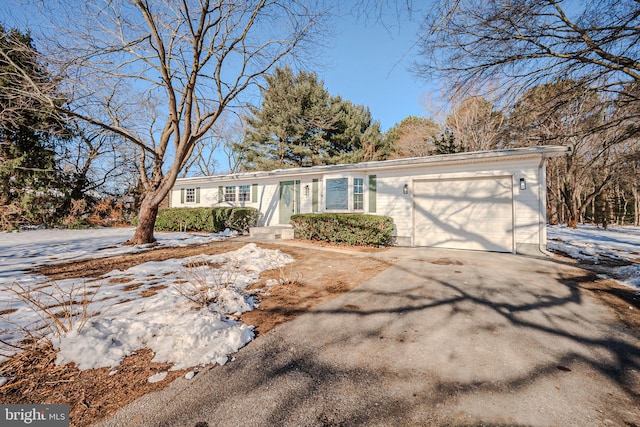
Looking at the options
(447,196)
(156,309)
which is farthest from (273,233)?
(156,309)

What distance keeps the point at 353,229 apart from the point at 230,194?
739cm

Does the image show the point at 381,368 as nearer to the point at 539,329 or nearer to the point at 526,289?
the point at 539,329

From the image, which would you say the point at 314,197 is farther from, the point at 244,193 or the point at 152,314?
the point at 152,314

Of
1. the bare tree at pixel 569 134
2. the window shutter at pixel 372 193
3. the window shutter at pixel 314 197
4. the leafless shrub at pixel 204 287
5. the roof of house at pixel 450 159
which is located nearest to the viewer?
the leafless shrub at pixel 204 287

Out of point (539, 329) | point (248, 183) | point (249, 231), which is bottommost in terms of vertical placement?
point (539, 329)

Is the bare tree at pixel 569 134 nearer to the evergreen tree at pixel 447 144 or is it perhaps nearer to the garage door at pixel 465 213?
the garage door at pixel 465 213

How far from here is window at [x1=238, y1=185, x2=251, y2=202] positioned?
12.8 meters

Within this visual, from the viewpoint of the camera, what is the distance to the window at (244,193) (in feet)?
41.9

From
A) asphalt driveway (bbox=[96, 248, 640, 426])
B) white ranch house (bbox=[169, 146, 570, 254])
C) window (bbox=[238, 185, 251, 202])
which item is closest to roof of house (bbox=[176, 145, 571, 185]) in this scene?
white ranch house (bbox=[169, 146, 570, 254])

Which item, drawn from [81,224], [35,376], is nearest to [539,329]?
[35,376]

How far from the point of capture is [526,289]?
14.1ft

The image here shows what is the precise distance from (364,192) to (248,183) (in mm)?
5988

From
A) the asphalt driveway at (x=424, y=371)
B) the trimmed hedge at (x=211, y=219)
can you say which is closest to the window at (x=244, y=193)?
the trimmed hedge at (x=211, y=219)

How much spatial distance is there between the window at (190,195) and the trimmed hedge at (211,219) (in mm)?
917
